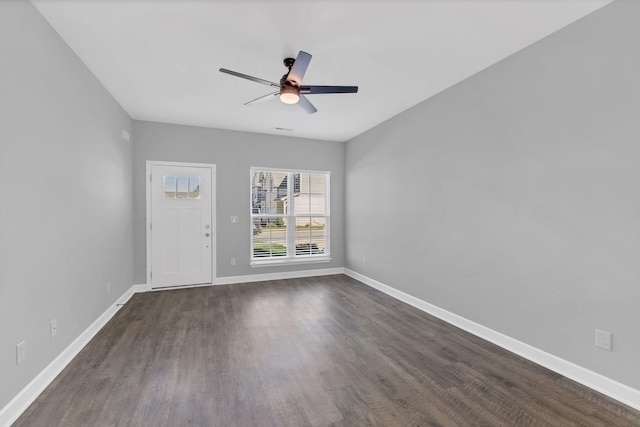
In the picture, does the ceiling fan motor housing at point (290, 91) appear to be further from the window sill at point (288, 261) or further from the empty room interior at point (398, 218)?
the window sill at point (288, 261)

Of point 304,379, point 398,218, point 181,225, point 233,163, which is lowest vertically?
point 304,379

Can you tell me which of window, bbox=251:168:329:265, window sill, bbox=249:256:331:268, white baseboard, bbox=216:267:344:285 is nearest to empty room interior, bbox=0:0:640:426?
white baseboard, bbox=216:267:344:285

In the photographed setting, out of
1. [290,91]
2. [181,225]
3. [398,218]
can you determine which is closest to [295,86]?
[290,91]

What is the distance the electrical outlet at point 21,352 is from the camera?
6.05ft

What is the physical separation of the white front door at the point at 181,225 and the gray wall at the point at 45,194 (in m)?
1.35

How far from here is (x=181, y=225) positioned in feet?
15.9

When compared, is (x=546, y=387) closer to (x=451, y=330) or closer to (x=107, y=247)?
(x=451, y=330)

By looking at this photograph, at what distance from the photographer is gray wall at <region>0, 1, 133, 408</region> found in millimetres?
1779

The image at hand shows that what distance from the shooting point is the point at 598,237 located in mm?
2109

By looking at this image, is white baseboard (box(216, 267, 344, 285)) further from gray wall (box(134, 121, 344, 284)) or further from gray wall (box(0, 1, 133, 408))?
gray wall (box(0, 1, 133, 408))

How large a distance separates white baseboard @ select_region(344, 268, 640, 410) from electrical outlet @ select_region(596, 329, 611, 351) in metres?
0.22

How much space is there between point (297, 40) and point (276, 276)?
13.2ft

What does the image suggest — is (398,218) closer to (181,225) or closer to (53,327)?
(181,225)

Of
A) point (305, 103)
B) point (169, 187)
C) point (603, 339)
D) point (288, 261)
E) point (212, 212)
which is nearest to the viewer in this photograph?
point (603, 339)
